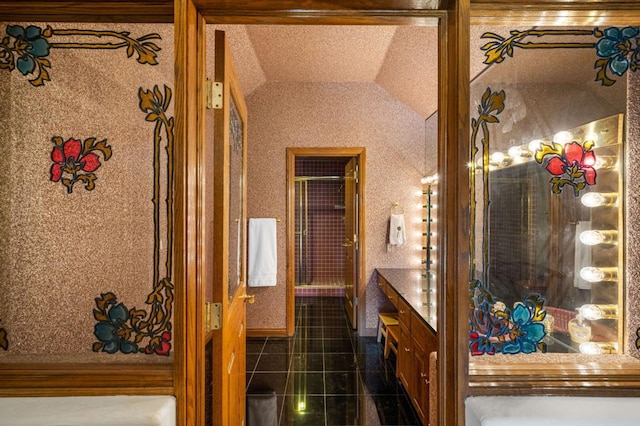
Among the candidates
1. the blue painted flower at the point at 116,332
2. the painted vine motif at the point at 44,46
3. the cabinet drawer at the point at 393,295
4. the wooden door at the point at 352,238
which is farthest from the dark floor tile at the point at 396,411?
the painted vine motif at the point at 44,46

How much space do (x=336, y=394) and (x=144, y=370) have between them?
1.97 meters

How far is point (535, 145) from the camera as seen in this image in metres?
Answer: 1.12

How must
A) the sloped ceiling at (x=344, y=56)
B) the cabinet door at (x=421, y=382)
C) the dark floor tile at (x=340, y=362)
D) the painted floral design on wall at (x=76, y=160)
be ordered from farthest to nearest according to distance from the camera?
the dark floor tile at (x=340, y=362) → the sloped ceiling at (x=344, y=56) → the cabinet door at (x=421, y=382) → the painted floral design on wall at (x=76, y=160)

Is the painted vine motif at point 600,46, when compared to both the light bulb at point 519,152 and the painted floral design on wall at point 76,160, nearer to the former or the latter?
the light bulb at point 519,152

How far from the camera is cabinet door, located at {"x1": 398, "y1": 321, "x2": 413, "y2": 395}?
7.82ft

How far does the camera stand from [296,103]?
3.88 meters

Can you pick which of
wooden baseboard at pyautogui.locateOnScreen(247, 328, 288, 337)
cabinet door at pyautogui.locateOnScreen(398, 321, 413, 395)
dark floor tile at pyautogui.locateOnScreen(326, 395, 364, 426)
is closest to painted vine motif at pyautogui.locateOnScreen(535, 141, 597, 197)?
cabinet door at pyautogui.locateOnScreen(398, 321, 413, 395)

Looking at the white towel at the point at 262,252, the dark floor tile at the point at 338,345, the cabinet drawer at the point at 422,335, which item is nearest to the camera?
the cabinet drawer at the point at 422,335

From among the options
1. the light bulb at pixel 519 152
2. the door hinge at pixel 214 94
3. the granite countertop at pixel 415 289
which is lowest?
the granite countertop at pixel 415 289

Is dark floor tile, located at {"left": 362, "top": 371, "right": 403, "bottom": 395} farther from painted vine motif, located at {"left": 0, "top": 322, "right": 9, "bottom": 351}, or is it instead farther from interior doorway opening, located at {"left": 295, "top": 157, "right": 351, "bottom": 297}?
interior doorway opening, located at {"left": 295, "top": 157, "right": 351, "bottom": 297}

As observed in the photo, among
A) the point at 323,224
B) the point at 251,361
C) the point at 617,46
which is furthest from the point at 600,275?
the point at 323,224

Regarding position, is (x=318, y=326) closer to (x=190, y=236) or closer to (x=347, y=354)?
(x=347, y=354)

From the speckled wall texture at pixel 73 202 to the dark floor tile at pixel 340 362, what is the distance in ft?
7.78

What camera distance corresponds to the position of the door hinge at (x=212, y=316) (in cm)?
114
